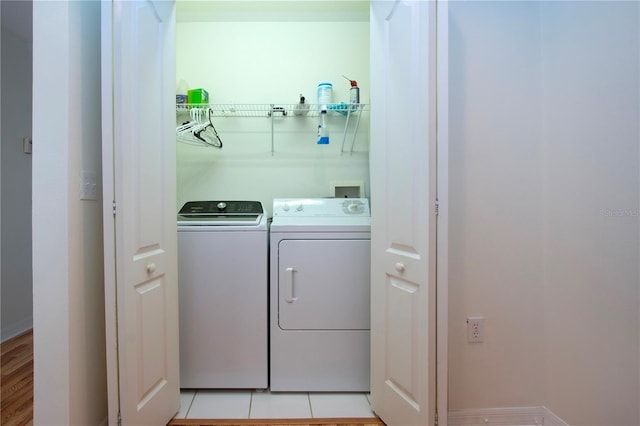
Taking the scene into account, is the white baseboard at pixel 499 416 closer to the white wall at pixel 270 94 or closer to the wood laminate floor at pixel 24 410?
the wood laminate floor at pixel 24 410

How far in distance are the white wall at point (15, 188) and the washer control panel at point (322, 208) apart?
7.74 feet

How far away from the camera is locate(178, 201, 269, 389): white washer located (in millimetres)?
1590

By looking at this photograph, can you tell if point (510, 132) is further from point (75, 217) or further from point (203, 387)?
point (203, 387)

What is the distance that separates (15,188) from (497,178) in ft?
11.8

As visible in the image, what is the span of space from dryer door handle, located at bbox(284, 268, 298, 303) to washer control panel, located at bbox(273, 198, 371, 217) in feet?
1.20

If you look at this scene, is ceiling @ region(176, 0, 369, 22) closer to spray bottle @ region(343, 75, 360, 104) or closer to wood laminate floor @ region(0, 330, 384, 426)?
spray bottle @ region(343, 75, 360, 104)

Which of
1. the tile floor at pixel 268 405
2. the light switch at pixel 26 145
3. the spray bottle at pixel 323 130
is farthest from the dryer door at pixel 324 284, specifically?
the light switch at pixel 26 145

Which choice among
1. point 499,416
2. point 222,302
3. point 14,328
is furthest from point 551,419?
point 14,328

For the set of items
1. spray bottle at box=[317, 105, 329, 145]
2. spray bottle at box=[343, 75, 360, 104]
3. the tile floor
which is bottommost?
the tile floor

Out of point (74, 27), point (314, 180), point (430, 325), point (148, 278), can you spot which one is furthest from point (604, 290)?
point (74, 27)

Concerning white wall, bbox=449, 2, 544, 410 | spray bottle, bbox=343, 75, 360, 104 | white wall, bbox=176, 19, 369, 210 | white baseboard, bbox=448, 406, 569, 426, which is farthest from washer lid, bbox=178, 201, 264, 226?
white baseboard, bbox=448, 406, 569, 426

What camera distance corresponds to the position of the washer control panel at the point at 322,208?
5.85 ft

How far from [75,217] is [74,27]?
0.73m

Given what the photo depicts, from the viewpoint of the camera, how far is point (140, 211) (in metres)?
1.21
